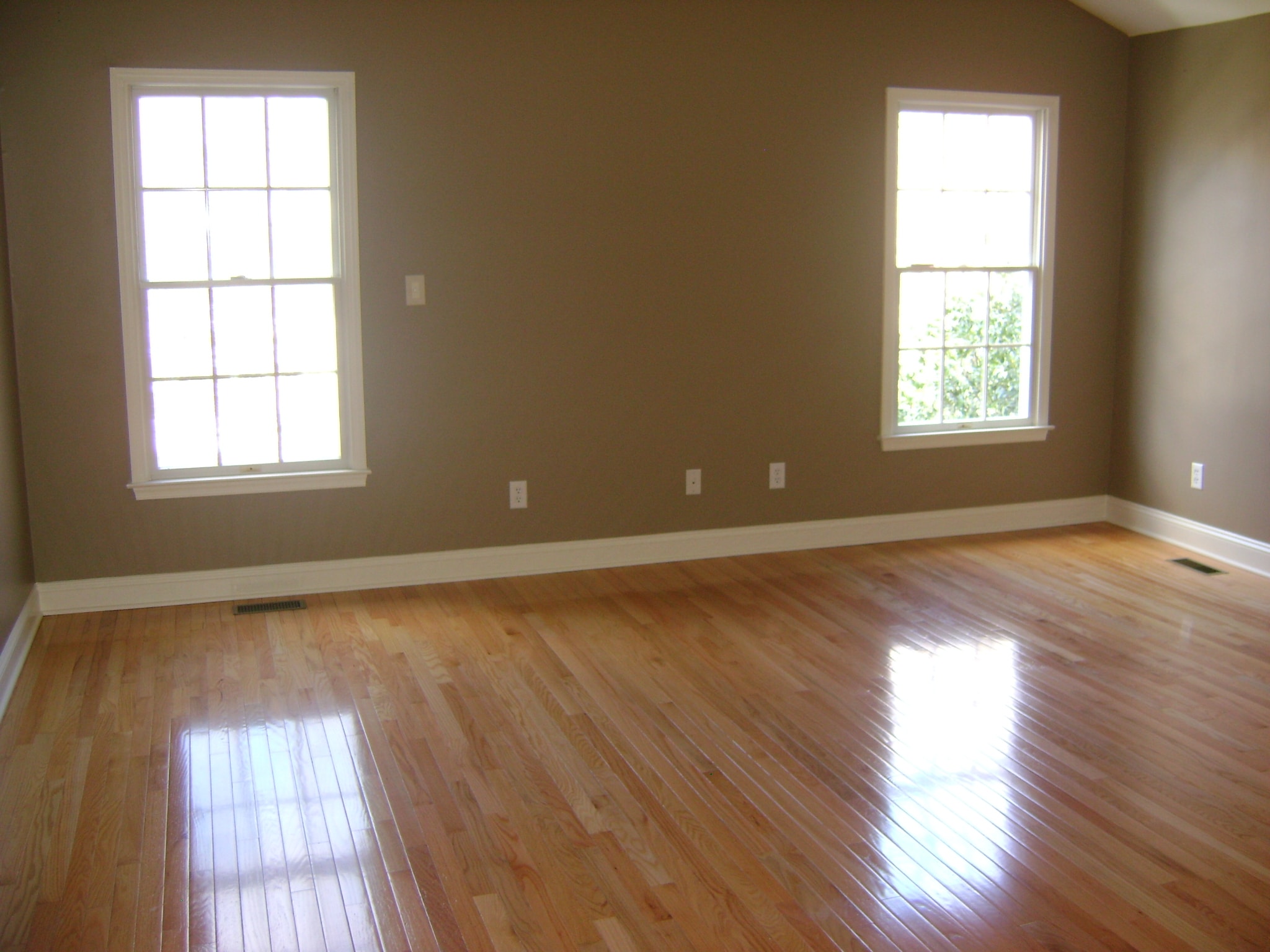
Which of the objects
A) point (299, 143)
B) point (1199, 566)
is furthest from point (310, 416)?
point (1199, 566)

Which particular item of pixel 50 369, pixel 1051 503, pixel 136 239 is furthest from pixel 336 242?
pixel 1051 503

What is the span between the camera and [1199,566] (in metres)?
5.38

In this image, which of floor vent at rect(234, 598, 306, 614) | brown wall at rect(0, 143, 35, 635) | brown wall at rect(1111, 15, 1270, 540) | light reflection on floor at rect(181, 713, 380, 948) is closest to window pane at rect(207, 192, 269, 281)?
brown wall at rect(0, 143, 35, 635)

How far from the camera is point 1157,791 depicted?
316cm

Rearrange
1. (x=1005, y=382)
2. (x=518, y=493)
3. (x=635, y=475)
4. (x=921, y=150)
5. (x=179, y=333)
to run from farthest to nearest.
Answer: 1. (x=1005, y=382)
2. (x=921, y=150)
3. (x=635, y=475)
4. (x=518, y=493)
5. (x=179, y=333)

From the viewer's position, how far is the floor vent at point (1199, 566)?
5.28 m

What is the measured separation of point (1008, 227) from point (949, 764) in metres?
3.44

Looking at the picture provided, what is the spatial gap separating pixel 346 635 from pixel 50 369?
1.57 metres

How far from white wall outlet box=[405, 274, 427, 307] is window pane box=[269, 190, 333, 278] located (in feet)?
1.04

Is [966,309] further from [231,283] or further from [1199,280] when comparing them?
[231,283]

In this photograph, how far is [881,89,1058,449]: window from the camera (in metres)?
5.63

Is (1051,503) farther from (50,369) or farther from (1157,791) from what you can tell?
(50,369)

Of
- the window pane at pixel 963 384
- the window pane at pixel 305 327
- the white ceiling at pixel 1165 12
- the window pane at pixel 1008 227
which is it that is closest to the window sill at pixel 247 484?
the window pane at pixel 305 327

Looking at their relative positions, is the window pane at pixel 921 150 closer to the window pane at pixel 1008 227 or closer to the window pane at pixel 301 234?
the window pane at pixel 1008 227
